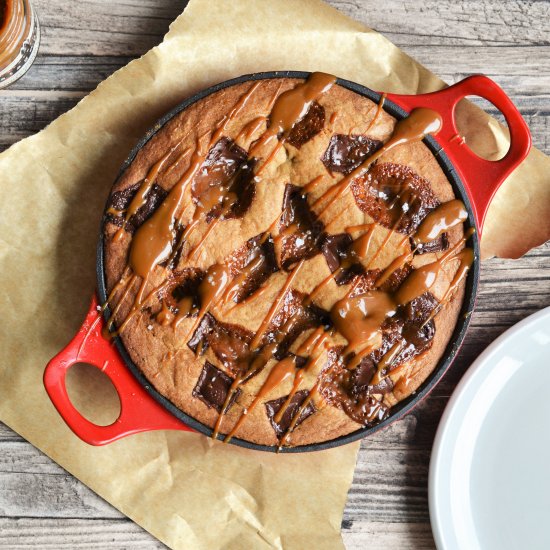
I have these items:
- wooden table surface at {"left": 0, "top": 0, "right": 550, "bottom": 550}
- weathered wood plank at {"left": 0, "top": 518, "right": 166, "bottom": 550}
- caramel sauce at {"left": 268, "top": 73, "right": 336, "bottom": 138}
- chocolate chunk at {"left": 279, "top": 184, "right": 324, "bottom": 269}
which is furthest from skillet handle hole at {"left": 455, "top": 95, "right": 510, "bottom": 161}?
weathered wood plank at {"left": 0, "top": 518, "right": 166, "bottom": 550}

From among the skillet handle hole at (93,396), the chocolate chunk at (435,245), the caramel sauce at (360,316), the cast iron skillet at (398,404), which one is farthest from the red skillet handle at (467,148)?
the skillet handle hole at (93,396)

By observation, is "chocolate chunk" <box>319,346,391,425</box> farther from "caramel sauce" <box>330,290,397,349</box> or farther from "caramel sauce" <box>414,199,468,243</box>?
"caramel sauce" <box>414,199,468,243</box>

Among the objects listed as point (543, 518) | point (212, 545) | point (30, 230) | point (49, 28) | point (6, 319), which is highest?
point (49, 28)

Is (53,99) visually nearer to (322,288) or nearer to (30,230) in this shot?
(30,230)

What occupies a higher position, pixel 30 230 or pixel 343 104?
pixel 343 104

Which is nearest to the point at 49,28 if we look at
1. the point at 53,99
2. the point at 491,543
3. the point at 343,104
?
the point at 53,99

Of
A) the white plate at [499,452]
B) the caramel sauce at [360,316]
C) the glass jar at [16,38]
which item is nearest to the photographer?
the caramel sauce at [360,316]

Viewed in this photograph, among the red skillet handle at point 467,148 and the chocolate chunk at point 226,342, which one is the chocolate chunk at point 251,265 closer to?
the chocolate chunk at point 226,342
